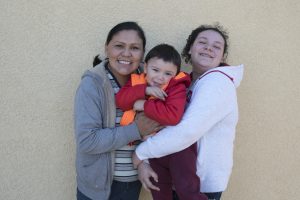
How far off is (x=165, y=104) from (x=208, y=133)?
13.9 inches

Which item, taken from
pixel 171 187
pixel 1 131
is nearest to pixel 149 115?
pixel 171 187

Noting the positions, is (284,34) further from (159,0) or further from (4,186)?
(4,186)

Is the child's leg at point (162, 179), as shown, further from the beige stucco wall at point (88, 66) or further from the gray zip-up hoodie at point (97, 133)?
the beige stucco wall at point (88, 66)

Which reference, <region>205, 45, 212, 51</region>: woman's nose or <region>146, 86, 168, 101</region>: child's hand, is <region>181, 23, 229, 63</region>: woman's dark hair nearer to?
<region>205, 45, 212, 51</region>: woman's nose

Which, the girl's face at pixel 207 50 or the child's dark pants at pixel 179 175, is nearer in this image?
the child's dark pants at pixel 179 175

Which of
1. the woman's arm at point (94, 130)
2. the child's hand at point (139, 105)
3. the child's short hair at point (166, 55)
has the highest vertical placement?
the child's short hair at point (166, 55)

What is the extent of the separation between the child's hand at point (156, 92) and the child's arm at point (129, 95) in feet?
0.11

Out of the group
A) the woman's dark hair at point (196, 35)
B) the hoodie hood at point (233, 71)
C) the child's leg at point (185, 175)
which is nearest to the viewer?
the child's leg at point (185, 175)

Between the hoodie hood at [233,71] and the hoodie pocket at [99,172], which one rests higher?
the hoodie hood at [233,71]

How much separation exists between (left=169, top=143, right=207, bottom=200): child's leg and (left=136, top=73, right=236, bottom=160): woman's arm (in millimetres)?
59

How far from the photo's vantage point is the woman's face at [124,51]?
7.18ft

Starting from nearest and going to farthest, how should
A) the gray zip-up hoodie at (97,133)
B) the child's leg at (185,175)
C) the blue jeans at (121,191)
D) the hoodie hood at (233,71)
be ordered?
the child's leg at (185,175), the gray zip-up hoodie at (97,133), the hoodie hood at (233,71), the blue jeans at (121,191)

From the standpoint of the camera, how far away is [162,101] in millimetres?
2049

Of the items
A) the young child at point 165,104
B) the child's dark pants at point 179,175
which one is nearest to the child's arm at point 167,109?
the young child at point 165,104
